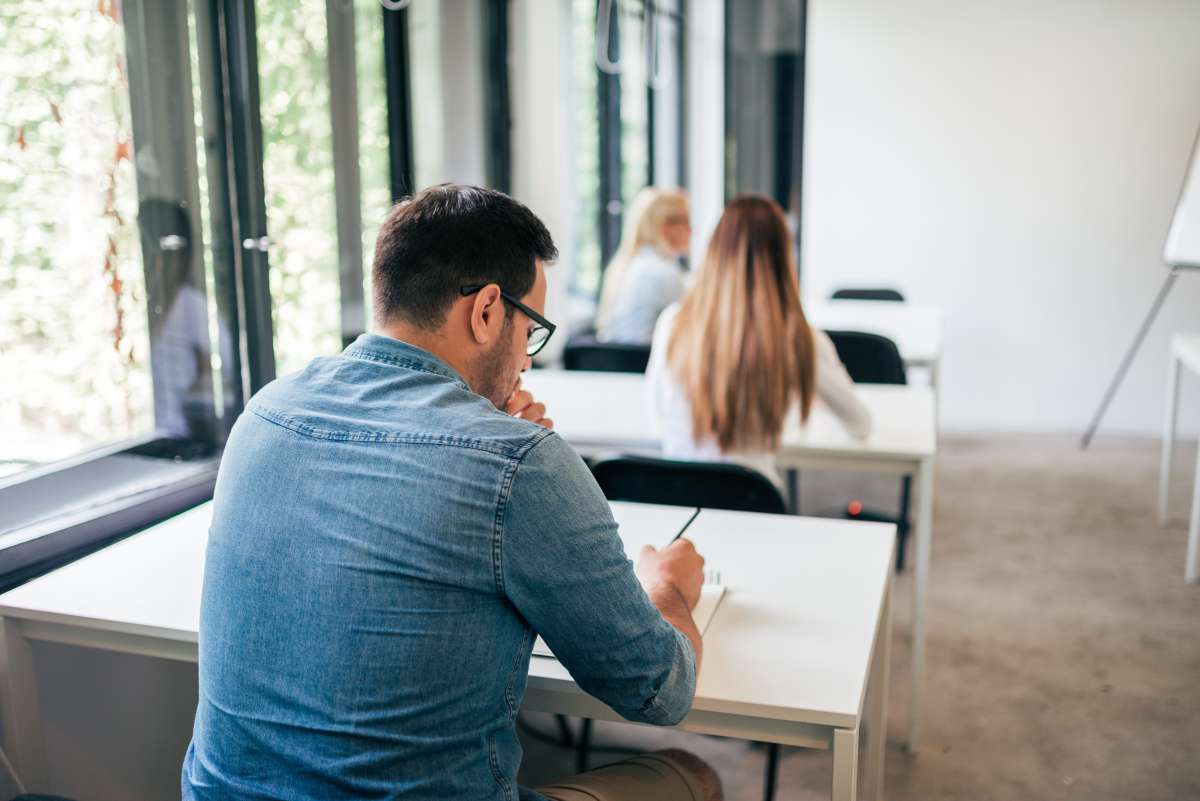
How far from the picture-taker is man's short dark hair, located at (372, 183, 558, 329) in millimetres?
1205

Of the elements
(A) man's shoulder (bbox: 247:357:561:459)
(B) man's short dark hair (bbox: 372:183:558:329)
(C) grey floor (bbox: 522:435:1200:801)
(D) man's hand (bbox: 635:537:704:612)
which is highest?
(B) man's short dark hair (bbox: 372:183:558:329)

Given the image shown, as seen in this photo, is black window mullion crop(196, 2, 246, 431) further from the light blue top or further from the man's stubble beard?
the light blue top

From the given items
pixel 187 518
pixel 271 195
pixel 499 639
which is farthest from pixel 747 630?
pixel 271 195

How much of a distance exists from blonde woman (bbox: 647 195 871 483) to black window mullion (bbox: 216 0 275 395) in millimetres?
1010

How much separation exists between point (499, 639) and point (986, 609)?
264cm

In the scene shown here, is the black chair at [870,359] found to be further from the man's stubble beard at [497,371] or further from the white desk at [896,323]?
the man's stubble beard at [497,371]

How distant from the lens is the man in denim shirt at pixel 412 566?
1.08 meters

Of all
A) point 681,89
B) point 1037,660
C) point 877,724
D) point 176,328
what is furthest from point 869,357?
point 681,89

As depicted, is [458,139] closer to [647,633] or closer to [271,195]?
[271,195]

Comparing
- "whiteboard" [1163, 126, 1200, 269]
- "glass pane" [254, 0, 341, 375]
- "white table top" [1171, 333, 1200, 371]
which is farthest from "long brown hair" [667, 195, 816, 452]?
"whiteboard" [1163, 126, 1200, 269]

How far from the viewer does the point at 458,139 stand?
13.4 ft

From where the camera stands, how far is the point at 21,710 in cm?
174

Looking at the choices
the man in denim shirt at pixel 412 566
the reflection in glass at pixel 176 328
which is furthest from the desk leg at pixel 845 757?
the reflection in glass at pixel 176 328

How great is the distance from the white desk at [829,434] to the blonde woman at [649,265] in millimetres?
877
